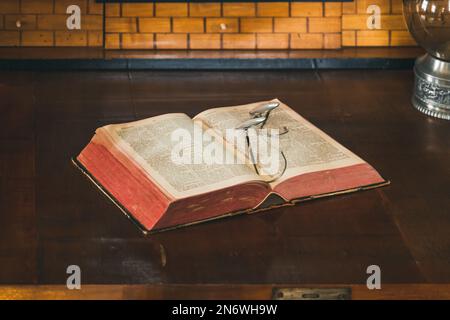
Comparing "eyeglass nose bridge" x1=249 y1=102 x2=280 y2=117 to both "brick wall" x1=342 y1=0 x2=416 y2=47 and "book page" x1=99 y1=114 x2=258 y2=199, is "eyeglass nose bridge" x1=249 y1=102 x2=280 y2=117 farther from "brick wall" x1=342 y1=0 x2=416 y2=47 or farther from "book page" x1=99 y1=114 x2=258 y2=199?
"brick wall" x1=342 y1=0 x2=416 y2=47

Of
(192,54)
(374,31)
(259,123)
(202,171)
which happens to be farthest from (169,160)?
(374,31)

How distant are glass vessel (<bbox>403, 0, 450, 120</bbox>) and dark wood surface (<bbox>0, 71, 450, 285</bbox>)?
4cm

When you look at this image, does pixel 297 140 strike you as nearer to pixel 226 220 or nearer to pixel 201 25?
pixel 226 220

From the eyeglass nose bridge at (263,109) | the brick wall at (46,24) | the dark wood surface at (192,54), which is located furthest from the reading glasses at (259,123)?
the brick wall at (46,24)

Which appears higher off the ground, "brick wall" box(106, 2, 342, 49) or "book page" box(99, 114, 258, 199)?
"brick wall" box(106, 2, 342, 49)

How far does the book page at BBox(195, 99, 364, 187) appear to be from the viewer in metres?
1.73

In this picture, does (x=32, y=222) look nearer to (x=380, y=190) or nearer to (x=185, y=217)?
(x=185, y=217)

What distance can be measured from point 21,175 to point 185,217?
0.35 meters

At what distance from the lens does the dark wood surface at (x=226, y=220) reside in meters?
1.52

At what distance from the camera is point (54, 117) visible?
1991 mm

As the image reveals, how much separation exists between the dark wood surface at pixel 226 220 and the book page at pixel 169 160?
7 cm

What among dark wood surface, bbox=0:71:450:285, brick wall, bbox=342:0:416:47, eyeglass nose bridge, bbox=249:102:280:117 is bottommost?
dark wood surface, bbox=0:71:450:285

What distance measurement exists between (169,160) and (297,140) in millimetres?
263

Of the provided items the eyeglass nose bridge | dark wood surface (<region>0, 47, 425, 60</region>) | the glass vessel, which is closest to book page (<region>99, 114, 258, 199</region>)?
the eyeglass nose bridge
